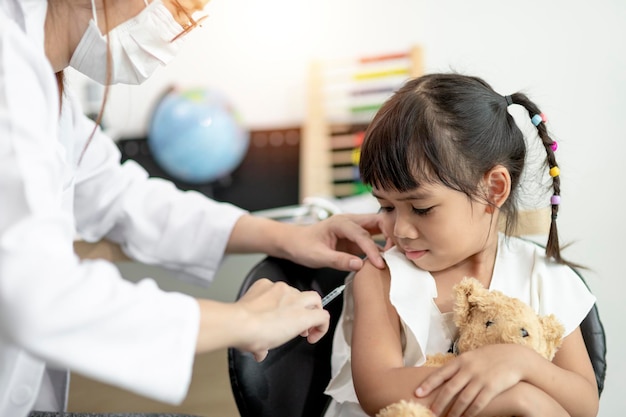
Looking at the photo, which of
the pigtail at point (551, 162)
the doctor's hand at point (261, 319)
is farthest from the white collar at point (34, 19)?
the pigtail at point (551, 162)

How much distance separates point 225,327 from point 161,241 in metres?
0.64

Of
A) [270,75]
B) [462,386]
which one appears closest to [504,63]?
[270,75]

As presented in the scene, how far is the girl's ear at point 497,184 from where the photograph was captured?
108 centimetres

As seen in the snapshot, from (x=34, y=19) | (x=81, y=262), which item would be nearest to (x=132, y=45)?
(x=34, y=19)

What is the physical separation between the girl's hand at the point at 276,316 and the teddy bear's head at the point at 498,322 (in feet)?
0.79

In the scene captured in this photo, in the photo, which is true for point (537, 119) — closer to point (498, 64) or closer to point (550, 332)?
point (550, 332)

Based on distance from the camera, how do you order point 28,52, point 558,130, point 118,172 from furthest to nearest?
point 558,130 → point 118,172 → point 28,52

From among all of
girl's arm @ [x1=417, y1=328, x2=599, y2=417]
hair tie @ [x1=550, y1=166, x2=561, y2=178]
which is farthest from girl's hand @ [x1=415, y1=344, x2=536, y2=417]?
hair tie @ [x1=550, y1=166, x2=561, y2=178]

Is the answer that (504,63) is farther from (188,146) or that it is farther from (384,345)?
(384,345)

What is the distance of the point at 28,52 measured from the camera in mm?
738

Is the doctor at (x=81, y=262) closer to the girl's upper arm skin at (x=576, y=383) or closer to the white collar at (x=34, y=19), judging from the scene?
the white collar at (x=34, y=19)

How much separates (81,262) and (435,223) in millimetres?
553

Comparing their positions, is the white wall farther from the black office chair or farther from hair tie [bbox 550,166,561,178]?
hair tie [bbox 550,166,561,178]

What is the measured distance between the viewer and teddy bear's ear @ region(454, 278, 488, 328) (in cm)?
96
